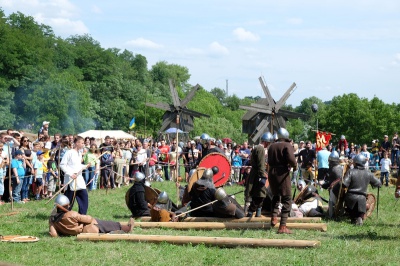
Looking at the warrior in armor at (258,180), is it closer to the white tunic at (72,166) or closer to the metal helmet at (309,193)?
the metal helmet at (309,193)

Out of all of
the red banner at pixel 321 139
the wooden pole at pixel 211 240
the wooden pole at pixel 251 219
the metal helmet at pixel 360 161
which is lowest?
the wooden pole at pixel 211 240

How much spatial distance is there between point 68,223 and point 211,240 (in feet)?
8.08

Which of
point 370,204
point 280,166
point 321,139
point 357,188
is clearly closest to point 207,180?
point 280,166

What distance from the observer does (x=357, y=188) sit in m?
13.1

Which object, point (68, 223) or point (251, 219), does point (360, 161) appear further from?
point (68, 223)

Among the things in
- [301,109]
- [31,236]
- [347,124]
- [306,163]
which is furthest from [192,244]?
[301,109]

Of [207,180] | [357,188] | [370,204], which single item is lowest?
[370,204]

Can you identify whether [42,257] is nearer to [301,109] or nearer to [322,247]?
[322,247]

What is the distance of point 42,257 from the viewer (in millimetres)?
9656

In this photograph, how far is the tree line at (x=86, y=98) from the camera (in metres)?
59.0

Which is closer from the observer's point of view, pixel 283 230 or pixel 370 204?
pixel 283 230

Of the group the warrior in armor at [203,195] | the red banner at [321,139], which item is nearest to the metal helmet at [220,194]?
the warrior in armor at [203,195]

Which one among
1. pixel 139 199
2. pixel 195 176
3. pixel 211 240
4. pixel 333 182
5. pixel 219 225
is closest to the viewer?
pixel 211 240

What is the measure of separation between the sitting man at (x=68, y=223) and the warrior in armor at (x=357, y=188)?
15.6ft
